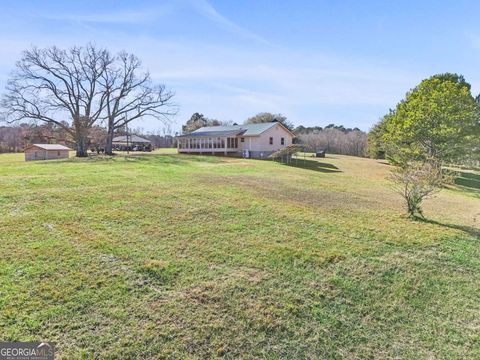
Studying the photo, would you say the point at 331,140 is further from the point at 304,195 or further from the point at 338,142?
the point at 304,195

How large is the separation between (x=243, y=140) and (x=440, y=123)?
57.8ft

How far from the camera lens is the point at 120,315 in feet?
12.7

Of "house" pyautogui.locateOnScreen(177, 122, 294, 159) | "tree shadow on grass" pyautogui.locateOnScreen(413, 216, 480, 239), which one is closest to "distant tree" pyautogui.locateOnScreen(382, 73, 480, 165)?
"house" pyautogui.locateOnScreen(177, 122, 294, 159)

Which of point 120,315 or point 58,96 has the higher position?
point 58,96

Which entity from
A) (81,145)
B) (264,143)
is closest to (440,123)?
(264,143)

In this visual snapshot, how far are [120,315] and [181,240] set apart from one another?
2.39 meters

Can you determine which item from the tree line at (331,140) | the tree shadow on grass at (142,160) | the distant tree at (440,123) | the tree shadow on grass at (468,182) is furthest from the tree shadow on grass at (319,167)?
the tree line at (331,140)

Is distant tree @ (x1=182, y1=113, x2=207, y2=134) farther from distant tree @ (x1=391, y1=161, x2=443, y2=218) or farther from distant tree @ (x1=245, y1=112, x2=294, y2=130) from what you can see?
distant tree @ (x1=391, y1=161, x2=443, y2=218)

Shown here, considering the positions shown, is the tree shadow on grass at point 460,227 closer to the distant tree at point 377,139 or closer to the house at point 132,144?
the distant tree at point 377,139

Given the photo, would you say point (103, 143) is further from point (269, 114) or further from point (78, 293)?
point (78, 293)

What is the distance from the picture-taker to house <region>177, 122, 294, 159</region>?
30.9 metres

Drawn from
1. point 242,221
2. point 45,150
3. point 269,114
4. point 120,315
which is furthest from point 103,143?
point 120,315

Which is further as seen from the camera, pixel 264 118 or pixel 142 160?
pixel 264 118

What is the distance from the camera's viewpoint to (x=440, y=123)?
21266 millimetres
